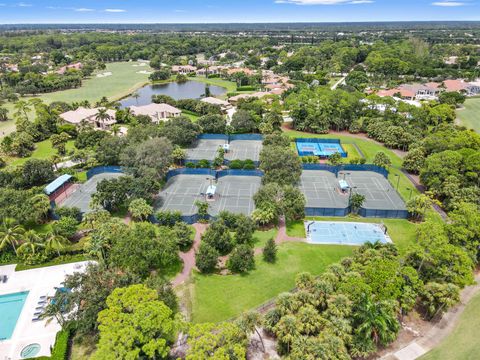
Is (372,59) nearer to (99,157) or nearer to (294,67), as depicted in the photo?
(294,67)

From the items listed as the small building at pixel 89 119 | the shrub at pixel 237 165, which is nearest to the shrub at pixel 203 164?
the shrub at pixel 237 165

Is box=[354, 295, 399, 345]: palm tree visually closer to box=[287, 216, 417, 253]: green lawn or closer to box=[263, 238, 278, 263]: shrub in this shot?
box=[263, 238, 278, 263]: shrub

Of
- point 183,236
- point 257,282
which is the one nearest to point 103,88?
point 183,236

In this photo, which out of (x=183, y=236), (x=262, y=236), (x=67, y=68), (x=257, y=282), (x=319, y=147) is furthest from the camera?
(x=67, y=68)

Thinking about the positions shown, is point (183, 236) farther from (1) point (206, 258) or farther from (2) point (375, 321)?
(2) point (375, 321)

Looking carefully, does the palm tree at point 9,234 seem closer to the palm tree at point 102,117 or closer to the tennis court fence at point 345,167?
the tennis court fence at point 345,167

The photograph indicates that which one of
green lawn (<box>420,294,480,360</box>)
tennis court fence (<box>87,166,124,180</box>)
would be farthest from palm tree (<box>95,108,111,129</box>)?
green lawn (<box>420,294,480,360</box>)
